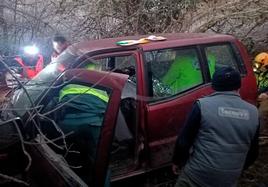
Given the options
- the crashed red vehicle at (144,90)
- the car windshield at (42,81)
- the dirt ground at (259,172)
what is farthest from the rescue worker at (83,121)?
the dirt ground at (259,172)

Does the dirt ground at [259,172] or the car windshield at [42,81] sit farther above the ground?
the car windshield at [42,81]

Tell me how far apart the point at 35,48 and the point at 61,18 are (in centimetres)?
157

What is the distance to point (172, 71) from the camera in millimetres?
4551

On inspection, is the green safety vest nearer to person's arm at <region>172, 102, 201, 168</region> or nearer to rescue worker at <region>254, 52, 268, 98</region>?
person's arm at <region>172, 102, 201, 168</region>

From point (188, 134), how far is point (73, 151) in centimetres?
89

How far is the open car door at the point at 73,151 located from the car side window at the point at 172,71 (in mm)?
1007

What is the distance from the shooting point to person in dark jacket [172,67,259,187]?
292cm

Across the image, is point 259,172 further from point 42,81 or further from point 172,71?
point 42,81

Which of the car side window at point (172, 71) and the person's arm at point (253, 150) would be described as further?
the car side window at point (172, 71)

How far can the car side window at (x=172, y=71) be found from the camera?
428 cm

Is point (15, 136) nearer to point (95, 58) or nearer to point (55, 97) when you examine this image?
point (55, 97)

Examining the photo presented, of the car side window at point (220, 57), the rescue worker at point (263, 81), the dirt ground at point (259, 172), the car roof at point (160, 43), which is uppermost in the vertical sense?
the car roof at point (160, 43)

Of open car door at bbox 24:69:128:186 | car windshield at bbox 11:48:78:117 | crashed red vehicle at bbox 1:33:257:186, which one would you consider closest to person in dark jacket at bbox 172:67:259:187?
open car door at bbox 24:69:128:186

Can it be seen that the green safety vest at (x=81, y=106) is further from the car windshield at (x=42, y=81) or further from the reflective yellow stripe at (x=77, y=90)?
the car windshield at (x=42, y=81)
